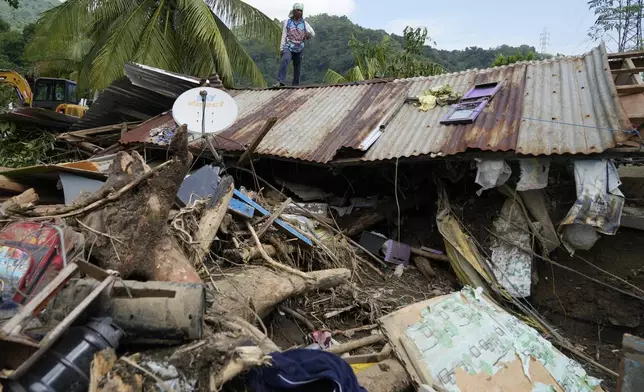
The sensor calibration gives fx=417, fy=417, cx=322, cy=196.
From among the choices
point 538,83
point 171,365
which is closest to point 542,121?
point 538,83

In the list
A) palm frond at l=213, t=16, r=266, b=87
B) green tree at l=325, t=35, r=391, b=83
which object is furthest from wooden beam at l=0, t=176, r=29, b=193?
green tree at l=325, t=35, r=391, b=83

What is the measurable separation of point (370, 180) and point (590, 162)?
126 inches

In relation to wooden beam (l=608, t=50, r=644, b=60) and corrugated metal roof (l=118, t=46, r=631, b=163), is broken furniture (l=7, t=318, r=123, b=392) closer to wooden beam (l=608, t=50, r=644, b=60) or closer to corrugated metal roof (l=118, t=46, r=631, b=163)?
corrugated metal roof (l=118, t=46, r=631, b=163)

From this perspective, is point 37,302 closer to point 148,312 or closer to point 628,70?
point 148,312

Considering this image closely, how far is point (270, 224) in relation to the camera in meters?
5.00

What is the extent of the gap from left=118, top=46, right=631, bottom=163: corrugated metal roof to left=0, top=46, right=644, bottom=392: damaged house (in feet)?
0.12

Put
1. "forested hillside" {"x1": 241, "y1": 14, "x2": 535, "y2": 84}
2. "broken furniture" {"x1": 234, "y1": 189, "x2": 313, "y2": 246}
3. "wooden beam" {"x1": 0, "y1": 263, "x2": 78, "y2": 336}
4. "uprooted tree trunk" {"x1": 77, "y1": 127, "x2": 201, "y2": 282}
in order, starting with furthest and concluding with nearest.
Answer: "forested hillside" {"x1": 241, "y1": 14, "x2": 535, "y2": 84}, "broken furniture" {"x1": 234, "y1": 189, "x2": 313, "y2": 246}, "uprooted tree trunk" {"x1": 77, "y1": 127, "x2": 201, "y2": 282}, "wooden beam" {"x1": 0, "y1": 263, "x2": 78, "y2": 336}

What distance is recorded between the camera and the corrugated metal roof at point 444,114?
17.0 feet

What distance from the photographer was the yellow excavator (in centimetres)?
1612

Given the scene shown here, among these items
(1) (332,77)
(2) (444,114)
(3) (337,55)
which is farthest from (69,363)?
(3) (337,55)

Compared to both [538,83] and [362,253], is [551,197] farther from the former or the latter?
[362,253]

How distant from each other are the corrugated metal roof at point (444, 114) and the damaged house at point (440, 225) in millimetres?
36

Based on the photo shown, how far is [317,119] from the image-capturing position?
7695 mm

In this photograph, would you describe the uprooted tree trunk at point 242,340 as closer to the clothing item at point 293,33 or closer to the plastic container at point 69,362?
the plastic container at point 69,362
